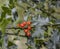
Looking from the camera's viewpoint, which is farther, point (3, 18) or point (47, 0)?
point (47, 0)

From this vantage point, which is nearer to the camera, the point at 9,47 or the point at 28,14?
the point at 9,47

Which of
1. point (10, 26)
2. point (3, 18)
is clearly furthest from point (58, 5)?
point (3, 18)

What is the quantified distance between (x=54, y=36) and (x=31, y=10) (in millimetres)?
293

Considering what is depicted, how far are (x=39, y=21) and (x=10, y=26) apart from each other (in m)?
0.17

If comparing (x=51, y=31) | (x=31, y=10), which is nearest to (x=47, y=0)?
(x=31, y=10)

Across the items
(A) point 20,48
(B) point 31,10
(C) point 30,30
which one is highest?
(B) point 31,10

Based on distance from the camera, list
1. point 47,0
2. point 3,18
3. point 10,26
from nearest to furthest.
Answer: point 3,18 < point 10,26 < point 47,0

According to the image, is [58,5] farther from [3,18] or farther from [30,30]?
[3,18]

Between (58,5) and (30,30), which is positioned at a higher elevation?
(58,5)

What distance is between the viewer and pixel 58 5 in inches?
74.3

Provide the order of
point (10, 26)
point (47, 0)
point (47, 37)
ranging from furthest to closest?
point (47, 0)
point (47, 37)
point (10, 26)

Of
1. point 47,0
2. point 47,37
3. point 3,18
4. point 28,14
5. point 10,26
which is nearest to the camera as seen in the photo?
point 3,18

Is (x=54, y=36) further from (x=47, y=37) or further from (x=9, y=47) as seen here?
(x=9, y=47)

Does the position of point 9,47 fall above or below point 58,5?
below
